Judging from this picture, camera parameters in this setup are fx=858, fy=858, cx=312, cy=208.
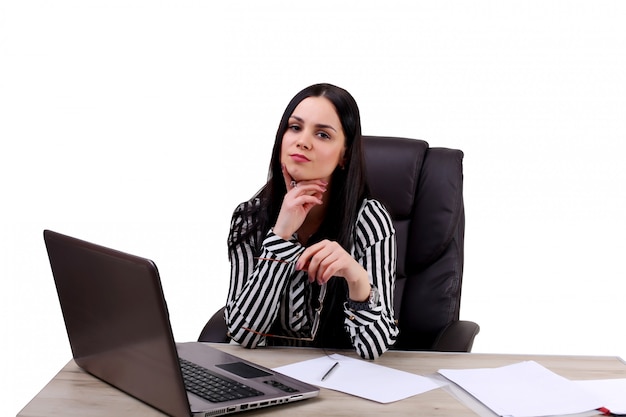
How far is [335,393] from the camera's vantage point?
1896 millimetres

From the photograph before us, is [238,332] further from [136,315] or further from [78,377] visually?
[136,315]

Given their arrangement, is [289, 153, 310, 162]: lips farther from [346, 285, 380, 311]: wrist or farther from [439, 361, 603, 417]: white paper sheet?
[439, 361, 603, 417]: white paper sheet

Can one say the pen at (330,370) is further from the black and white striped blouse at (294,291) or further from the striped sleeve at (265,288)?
the striped sleeve at (265,288)

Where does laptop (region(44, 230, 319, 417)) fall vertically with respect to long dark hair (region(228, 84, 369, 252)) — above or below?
below

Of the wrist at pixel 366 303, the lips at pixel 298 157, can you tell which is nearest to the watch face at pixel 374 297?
the wrist at pixel 366 303

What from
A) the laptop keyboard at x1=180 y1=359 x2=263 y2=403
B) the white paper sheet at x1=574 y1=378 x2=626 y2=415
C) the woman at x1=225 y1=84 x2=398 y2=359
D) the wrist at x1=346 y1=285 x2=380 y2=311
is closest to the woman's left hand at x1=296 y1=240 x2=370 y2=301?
Result: the woman at x1=225 y1=84 x2=398 y2=359

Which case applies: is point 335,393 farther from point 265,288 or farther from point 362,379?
point 265,288

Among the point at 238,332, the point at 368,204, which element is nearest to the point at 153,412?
the point at 238,332

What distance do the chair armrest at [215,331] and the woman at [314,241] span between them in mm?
143

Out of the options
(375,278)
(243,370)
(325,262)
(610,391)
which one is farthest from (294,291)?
(610,391)

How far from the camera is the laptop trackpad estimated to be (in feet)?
6.40

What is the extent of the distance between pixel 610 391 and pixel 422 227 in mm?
957

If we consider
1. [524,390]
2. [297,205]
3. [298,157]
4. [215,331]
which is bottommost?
[215,331]

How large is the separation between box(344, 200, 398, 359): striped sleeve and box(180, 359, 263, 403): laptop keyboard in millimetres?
439
